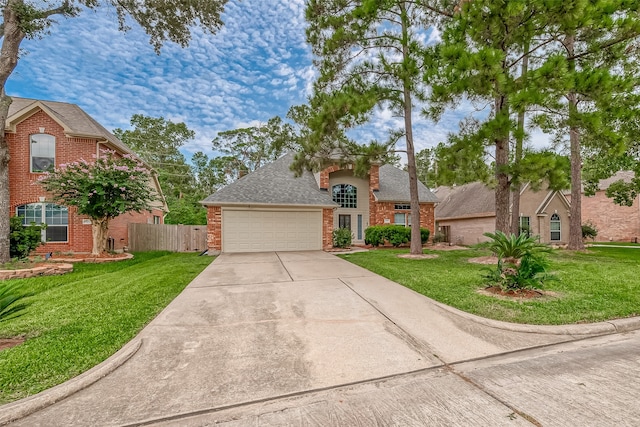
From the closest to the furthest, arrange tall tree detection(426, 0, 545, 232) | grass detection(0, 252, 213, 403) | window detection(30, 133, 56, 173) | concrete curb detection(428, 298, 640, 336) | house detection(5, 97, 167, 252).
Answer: grass detection(0, 252, 213, 403)
concrete curb detection(428, 298, 640, 336)
tall tree detection(426, 0, 545, 232)
house detection(5, 97, 167, 252)
window detection(30, 133, 56, 173)

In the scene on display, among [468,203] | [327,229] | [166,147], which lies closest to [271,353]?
[327,229]

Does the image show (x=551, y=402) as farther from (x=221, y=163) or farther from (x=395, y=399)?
(x=221, y=163)

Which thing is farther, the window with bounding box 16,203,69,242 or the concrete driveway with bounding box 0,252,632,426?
the window with bounding box 16,203,69,242

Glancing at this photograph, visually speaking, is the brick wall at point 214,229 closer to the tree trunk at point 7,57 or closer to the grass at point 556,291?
the tree trunk at point 7,57

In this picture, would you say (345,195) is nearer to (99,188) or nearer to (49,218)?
(99,188)

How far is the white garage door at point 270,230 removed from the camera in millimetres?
12703

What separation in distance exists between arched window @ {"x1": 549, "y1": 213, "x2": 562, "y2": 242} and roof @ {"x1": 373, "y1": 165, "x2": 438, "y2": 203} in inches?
292

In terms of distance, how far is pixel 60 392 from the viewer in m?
2.30

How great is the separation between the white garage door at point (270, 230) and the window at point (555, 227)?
15277 mm

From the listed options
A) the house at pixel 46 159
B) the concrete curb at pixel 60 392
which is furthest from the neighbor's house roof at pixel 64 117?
the concrete curb at pixel 60 392

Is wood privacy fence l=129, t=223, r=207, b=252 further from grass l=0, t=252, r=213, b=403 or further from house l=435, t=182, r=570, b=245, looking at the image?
house l=435, t=182, r=570, b=245

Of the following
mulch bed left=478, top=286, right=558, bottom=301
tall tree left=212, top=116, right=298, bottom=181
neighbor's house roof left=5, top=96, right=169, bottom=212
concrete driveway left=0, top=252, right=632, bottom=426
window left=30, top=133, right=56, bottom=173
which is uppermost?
tall tree left=212, top=116, right=298, bottom=181

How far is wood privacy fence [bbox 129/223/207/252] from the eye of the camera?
14219 millimetres

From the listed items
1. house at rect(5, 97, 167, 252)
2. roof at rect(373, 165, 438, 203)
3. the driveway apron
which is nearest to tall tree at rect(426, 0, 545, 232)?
the driveway apron
